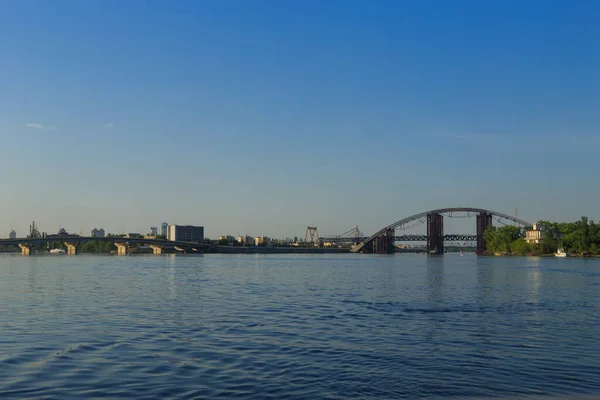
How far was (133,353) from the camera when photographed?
1962 centimetres

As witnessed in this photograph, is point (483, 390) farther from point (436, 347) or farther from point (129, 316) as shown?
point (129, 316)

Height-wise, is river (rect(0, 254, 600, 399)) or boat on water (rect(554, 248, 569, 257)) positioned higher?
boat on water (rect(554, 248, 569, 257))

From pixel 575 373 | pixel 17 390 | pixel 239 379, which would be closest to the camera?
pixel 17 390

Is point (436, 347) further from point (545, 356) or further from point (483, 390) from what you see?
point (483, 390)

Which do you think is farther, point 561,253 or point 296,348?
point 561,253

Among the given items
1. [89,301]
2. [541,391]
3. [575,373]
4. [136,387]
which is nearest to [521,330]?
[575,373]

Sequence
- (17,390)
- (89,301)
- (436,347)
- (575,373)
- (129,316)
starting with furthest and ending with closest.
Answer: (89,301), (129,316), (436,347), (575,373), (17,390)

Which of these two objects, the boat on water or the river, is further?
the boat on water

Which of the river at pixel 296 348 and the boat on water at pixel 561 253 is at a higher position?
the boat on water at pixel 561 253

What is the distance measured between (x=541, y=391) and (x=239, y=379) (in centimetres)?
767

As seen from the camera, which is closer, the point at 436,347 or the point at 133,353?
the point at 133,353

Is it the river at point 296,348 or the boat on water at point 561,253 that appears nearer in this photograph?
the river at point 296,348

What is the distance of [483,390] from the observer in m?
15.3

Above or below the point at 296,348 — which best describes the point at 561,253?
above
